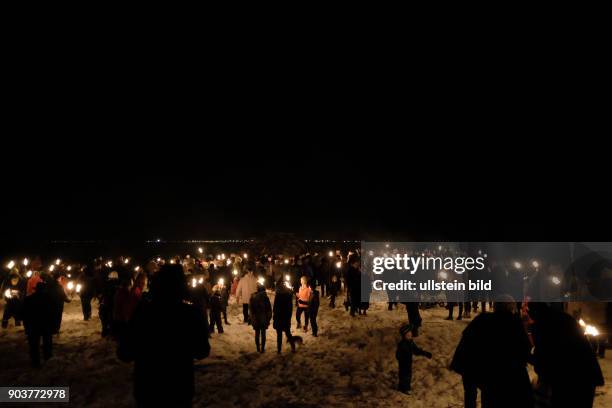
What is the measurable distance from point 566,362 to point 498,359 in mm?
658

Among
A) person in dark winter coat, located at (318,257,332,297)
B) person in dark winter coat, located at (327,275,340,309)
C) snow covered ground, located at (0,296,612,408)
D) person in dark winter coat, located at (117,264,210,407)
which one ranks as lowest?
snow covered ground, located at (0,296,612,408)

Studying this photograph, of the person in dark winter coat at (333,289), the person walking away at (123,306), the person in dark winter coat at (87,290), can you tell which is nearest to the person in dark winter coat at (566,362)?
the person walking away at (123,306)

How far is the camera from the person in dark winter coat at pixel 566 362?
14.5 feet

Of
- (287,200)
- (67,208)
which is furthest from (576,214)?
(67,208)

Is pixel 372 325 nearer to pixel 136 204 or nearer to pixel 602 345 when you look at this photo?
pixel 602 345

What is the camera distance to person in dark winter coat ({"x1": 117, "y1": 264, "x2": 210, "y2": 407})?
3650 mm

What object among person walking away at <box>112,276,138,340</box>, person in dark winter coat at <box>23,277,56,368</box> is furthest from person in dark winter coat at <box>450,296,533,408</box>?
person in dark winter coat at <box>23,277,56,368</box>

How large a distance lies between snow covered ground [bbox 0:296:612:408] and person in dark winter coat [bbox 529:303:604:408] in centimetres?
286

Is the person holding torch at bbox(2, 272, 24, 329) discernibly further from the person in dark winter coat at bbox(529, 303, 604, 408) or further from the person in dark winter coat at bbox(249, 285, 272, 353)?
the person in dark winter coat at bbox(529, 303, 604, 408)

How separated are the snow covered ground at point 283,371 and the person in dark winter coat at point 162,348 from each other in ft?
12.6

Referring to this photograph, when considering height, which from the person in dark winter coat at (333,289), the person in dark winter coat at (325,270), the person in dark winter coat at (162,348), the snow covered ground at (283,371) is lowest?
the snow covered ground at (283,371)

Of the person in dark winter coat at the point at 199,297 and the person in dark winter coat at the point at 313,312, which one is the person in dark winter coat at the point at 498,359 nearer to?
the person in dark winter coat at the point at 199,297

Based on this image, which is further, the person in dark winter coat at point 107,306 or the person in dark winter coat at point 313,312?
the person in dark winter coat at point 313,312

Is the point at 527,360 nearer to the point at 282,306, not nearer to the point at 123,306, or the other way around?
the point at 282,306
